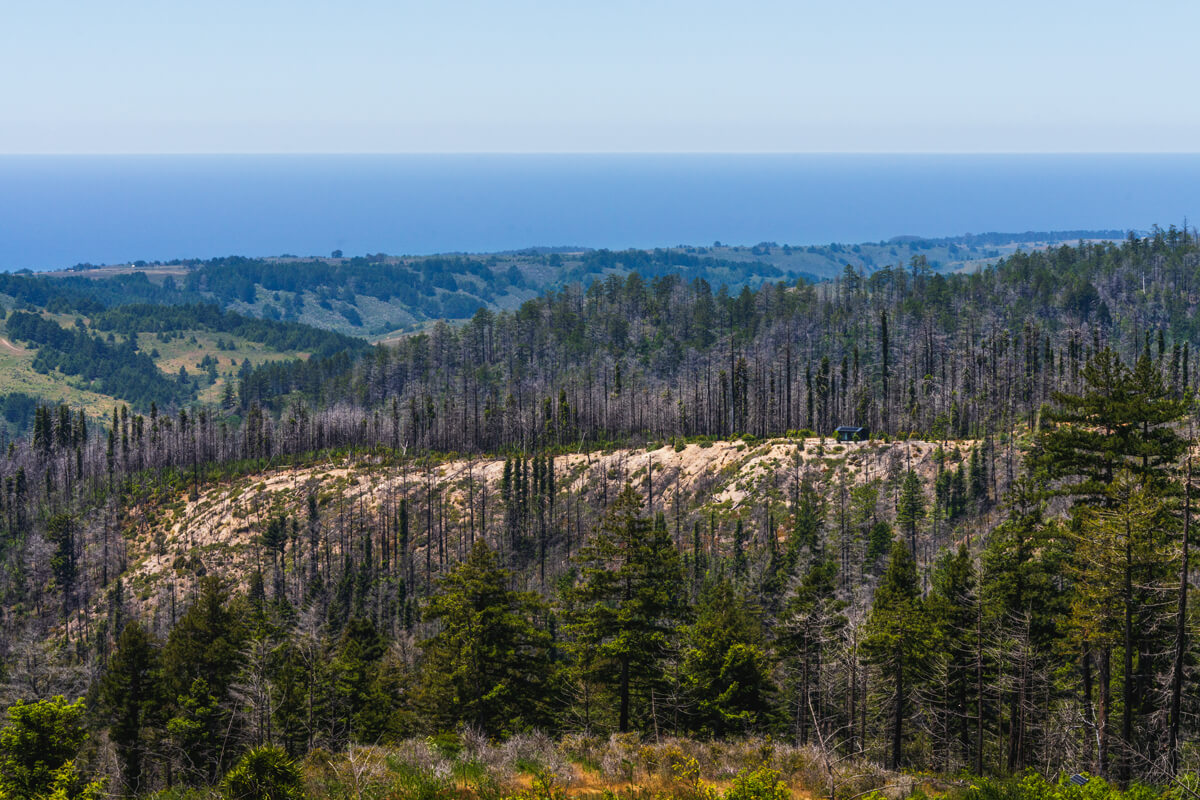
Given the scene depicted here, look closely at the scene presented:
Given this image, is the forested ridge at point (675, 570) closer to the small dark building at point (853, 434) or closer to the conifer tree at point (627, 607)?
the conifer tree at point (627, 607)

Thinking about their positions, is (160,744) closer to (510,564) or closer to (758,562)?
(758,562)

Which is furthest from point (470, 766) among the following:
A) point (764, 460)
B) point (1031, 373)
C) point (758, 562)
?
point (1031, 373)

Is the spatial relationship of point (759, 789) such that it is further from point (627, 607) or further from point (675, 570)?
point (675, 570)

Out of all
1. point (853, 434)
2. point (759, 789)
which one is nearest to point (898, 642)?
point (759, 789)

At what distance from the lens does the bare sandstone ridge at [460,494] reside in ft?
382

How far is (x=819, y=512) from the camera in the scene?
341 ft

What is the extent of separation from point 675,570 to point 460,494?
100m

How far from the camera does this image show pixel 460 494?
136 meters

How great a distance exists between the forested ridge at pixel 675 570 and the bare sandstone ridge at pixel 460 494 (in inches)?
24.1

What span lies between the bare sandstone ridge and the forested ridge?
61cm

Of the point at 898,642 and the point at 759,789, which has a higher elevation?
the point at 759,789

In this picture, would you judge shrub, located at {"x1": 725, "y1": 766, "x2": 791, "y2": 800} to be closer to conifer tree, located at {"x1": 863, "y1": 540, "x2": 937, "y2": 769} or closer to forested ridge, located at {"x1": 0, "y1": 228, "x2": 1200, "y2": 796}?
forested ridge, located at {"x1": 0, "y1": 228, "x2": 1200, "y2": 796}

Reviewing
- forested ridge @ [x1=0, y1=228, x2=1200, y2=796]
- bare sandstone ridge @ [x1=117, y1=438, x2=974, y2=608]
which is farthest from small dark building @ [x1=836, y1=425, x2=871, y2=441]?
forested ridge @ [x1=0, y1=228, x2=1200, y2=796]

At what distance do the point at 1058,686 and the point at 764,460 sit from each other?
83.8m
